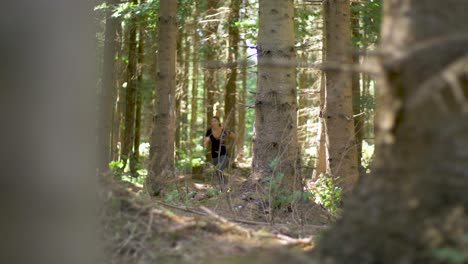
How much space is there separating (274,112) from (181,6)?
687 centimetres

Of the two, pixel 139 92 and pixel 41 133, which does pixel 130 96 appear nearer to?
pixel 139 92

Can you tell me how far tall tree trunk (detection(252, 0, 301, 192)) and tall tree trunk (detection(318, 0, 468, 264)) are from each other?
5528 mm

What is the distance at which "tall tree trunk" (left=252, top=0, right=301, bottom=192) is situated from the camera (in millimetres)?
8656

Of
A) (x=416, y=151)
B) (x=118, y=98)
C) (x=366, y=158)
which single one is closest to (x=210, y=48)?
(x=118, y=98)

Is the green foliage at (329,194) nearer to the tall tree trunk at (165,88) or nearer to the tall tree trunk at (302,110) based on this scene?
the tall tree trunk at (165,88)

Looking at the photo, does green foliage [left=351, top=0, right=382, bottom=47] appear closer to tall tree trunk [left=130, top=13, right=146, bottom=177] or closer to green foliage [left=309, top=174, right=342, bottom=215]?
green foliage [left=309, top=174, right=342, bottom=215]

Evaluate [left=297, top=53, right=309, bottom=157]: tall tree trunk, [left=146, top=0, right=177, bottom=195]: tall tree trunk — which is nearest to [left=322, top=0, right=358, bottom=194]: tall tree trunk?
[left=146, top=0, right=177, bottom=195]: tall tree trunk

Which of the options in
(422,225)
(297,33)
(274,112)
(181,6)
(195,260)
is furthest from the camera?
(297,33)

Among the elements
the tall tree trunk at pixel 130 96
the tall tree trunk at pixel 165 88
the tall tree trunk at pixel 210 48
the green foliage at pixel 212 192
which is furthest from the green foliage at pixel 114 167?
the tall tree trunk at pixel 130 96

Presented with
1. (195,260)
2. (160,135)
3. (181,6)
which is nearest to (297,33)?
(181,6)

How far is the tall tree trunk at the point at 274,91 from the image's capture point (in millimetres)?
8656

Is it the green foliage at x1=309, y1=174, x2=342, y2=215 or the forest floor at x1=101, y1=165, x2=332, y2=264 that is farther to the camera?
the green foliage at x1=309, y1=174, x2=342, y2=215

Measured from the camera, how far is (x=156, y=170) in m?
12.2

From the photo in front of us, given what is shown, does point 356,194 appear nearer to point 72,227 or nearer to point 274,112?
point 72,227
